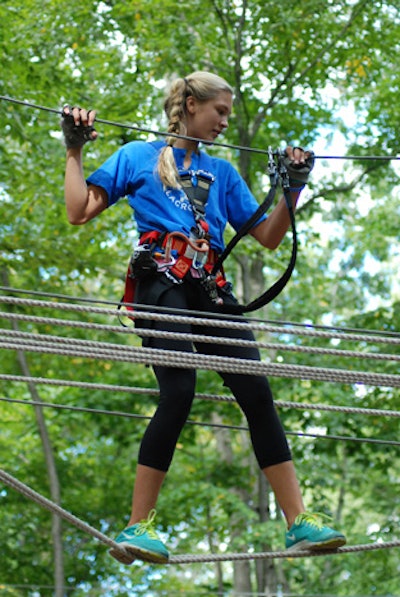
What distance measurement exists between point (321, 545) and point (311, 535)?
0.04 meters

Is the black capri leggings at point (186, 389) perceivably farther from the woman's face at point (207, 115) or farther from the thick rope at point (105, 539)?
the woman's face at point (207, 115)

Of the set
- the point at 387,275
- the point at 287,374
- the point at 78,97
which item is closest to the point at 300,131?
the point at 78,97

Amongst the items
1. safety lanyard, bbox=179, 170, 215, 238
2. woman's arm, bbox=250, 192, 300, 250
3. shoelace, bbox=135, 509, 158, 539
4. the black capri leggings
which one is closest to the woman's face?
safety lanyard, bbox=179, 170, 215, 238

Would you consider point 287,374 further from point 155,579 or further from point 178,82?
point 155,579

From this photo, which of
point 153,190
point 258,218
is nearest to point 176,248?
point 153,190

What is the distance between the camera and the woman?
2.65 metres

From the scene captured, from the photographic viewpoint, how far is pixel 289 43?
8.17 metres

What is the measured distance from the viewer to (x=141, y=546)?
2.50m

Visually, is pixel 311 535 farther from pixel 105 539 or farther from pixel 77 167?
pixel 77 167

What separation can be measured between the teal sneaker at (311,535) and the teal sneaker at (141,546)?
0.35 m

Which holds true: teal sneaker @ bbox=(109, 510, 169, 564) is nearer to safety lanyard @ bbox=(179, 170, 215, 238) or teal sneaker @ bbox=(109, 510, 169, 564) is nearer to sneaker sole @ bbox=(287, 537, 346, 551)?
sneaker sole @ bbox=(287, 537, 346, 551)

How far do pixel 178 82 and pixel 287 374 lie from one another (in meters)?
0.91

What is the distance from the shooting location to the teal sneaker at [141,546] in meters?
2.51

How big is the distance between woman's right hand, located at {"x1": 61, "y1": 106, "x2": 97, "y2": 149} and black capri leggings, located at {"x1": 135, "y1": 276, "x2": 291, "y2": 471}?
428 millimetres
